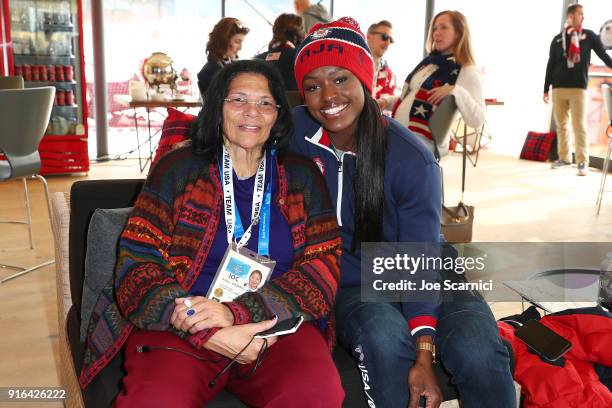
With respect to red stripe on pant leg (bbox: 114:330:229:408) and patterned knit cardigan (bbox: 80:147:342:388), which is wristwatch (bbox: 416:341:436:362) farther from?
red stripe on pant leg (bbox: 114:330:229:408)

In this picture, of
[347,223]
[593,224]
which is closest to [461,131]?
[593,224]

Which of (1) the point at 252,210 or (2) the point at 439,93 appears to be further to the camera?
(2) the point at 439,93

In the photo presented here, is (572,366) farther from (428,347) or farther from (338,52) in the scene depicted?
(338,52)

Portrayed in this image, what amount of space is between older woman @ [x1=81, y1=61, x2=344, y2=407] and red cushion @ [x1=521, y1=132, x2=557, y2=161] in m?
5.89

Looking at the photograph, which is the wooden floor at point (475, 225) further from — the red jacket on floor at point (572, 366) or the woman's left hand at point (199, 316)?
the red jacket on floor at point (572, 366)

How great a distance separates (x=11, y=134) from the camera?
3270mm

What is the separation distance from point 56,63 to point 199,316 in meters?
5.11

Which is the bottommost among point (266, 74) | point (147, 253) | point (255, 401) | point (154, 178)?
point (255, 401)

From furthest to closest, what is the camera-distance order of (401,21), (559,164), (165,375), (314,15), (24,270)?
(401,21) < (559,164) < (314,15) < (24,270) < (165,375)

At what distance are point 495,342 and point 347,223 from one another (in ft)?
1.65

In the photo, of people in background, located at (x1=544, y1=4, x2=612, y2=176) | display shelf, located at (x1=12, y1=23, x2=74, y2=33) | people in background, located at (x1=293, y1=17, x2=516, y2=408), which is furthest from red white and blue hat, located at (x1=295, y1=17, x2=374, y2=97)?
people in background, located at (x1=544, y1=4, x2=612, y2=176)

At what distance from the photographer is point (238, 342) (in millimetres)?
1479

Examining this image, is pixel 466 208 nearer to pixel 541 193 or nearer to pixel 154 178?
pixel 154 178

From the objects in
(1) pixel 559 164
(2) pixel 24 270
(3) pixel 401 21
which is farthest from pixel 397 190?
(3) pixel 401 21
